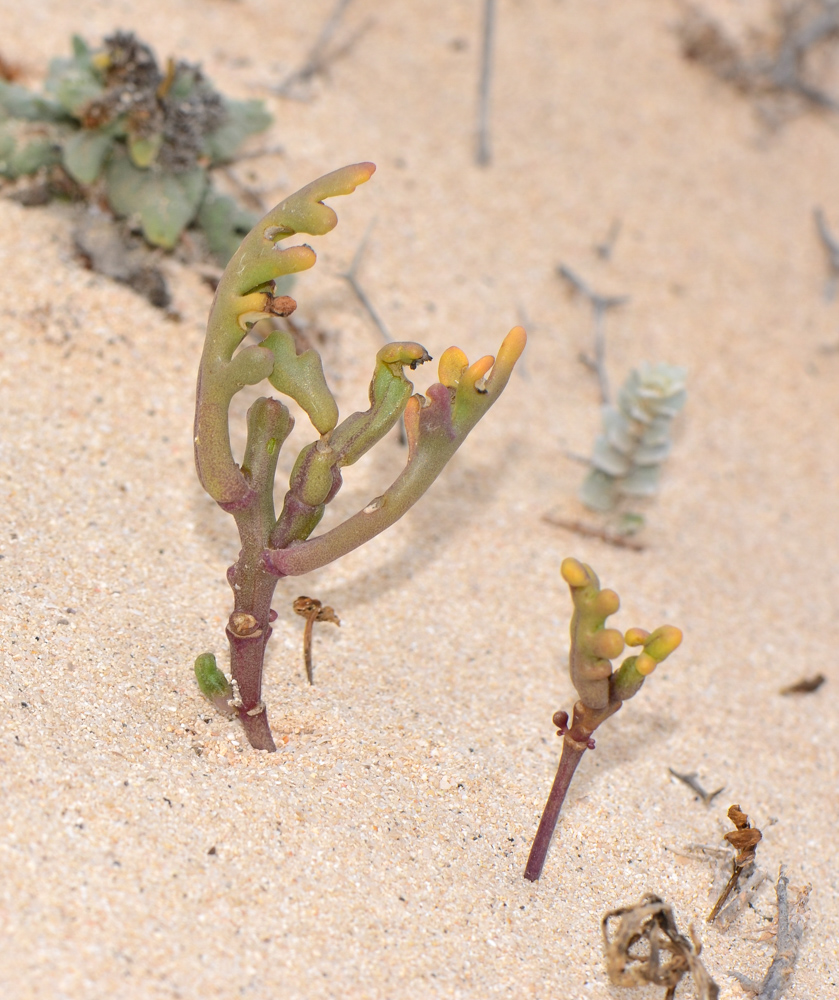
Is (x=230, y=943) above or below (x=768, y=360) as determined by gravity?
above

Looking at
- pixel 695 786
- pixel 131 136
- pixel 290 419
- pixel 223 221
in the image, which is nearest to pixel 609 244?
pixel 223 221

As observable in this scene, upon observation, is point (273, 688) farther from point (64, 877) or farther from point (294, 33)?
point (294, 33)

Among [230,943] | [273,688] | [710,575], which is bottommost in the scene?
[710,575]

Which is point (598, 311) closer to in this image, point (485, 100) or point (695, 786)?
point (485, 100)

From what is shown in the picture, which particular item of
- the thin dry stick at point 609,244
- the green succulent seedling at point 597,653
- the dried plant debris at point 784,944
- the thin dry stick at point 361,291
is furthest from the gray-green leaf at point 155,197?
the dried plant debris at point 784,944

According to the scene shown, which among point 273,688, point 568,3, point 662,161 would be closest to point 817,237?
point 662,161

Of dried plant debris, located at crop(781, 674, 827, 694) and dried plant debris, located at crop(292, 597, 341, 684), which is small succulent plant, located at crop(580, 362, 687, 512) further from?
dried plant debris, located at crop(292, 597, 341, 684)
